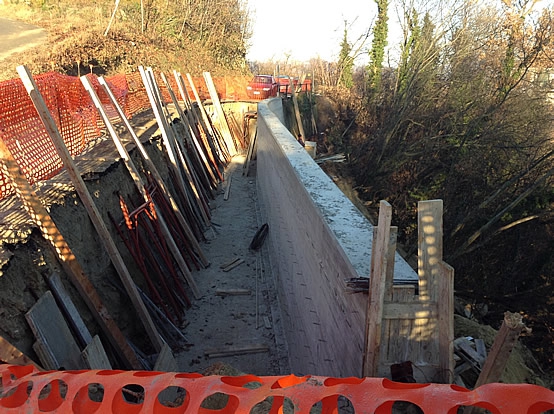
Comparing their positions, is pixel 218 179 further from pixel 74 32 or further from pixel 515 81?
pixel 74 32

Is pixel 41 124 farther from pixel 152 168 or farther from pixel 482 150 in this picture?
pixel 482 150

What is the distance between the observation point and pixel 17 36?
20.9 m

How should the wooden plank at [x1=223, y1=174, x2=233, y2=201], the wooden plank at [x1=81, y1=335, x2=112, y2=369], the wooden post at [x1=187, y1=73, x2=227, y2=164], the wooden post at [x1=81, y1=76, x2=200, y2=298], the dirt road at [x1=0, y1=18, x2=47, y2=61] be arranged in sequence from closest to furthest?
1. the wooden plank at [x1=81, y1=335, x2=112, y2=369]
2. the wooden post at [x1=81, y1=76, x2=200, y2=298]
3. the wooden plank at [x1=223, y1=174, x2=233, y2=201]
4. the wooden post at [x1=187, y1=73, x2=227, y2=164]
5. the dirt road at [x1=0, y1=18, x2=47, y2=61]

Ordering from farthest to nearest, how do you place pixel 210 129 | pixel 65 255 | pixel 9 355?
pixel 210 129
pixel 65 255
pixel 9 355

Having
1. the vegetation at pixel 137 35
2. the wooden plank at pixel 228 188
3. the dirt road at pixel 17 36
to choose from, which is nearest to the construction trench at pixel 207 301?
the wooden plank at pixel 228 188

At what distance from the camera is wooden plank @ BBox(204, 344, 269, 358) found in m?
5.77

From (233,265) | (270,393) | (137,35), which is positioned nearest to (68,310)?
(270,393)

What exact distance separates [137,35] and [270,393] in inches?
995

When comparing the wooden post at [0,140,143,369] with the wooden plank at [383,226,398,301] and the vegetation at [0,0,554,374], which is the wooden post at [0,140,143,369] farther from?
the vegetation at [0,0,554,374]

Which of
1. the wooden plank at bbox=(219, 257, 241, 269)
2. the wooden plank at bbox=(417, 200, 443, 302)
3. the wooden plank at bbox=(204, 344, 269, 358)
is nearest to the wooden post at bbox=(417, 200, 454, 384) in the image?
the wooden plank at bbox=(417, 200, 443, 302)

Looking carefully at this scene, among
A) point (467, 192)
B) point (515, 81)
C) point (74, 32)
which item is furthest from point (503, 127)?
point (74, 32)

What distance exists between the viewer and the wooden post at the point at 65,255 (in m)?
3.25

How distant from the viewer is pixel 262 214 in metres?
10.9

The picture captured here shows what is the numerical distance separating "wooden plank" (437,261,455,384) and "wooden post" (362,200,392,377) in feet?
1.33
